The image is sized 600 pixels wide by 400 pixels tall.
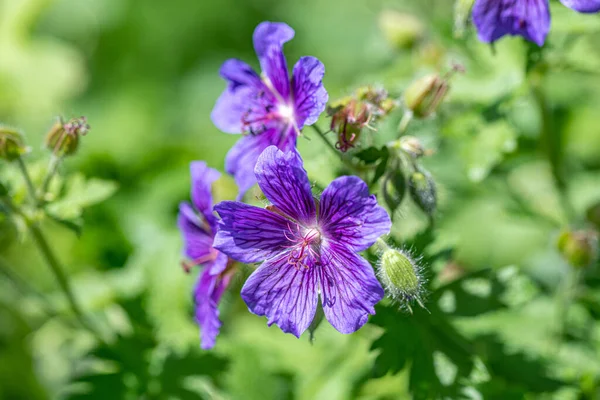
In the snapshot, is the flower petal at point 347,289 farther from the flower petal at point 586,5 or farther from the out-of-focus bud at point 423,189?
the flower petal at point 586,5

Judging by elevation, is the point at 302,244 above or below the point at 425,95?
below

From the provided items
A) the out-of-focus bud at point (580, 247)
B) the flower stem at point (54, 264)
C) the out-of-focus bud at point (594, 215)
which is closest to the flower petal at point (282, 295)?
the flower stem at point (54, 264)

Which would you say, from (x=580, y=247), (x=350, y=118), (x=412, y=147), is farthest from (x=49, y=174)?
(x=580, y=247)

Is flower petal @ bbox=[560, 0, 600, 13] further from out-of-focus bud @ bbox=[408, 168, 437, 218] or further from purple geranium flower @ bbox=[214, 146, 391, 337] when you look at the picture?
purple geranium flower @ bbox=[214, 146, 391, 337]

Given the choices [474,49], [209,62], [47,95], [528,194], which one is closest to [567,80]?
[528,194]

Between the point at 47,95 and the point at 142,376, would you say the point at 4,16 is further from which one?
the point at 142,376

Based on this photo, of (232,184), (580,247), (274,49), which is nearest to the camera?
(274,49)

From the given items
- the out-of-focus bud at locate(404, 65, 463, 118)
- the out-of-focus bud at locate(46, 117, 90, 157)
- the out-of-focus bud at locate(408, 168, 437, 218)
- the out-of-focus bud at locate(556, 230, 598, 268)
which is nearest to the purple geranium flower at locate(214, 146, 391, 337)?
the out-of-focus bud at locate(408, 168, 437, 218)

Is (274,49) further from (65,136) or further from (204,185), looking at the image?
(65,136)
